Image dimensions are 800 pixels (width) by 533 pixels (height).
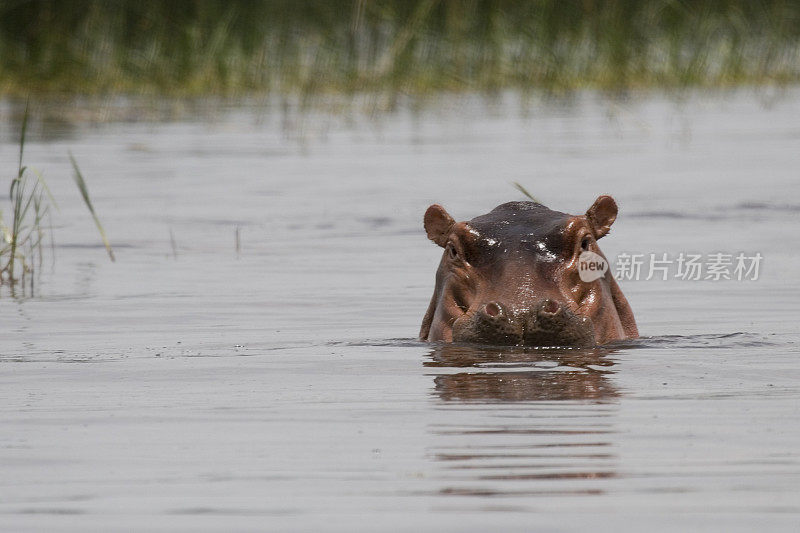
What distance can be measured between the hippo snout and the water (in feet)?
0.23

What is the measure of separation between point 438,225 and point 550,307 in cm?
98

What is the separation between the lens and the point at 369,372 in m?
6.61

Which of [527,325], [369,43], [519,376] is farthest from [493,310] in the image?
[369,43]

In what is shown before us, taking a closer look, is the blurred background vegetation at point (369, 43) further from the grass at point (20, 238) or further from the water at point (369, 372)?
the grass at point (20, 238)

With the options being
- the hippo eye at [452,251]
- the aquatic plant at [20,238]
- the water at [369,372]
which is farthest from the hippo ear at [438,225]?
the aquatic plant at [20,238]

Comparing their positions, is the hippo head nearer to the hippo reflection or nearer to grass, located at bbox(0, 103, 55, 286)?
the hippo reflection

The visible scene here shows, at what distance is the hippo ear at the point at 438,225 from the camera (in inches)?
288

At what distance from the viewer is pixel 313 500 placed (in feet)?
14.3

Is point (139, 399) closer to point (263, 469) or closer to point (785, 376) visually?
point (263, 469)

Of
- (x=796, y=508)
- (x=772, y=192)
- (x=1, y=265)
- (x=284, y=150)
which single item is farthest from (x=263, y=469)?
(x=284, y=150)

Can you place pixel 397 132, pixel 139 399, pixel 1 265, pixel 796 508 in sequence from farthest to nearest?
pixel 397 132
pixel 1 265
pixel 139 399
pixel 796 508

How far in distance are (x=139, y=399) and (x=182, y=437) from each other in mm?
835

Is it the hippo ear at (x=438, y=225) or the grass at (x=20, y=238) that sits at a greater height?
the hippo ear at (x=438, y=225)

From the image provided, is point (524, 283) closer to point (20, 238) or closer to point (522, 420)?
point (522, 420)
